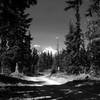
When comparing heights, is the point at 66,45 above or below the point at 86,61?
above

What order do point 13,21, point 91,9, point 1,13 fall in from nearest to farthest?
point 1,13
point 13,21
point 91,9

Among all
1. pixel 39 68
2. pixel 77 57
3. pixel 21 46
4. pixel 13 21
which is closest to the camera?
pixel 13 21

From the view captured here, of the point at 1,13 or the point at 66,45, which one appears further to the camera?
the point at 66,45

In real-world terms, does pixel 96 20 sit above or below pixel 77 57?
above

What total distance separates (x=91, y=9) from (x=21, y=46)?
2520 centimetres

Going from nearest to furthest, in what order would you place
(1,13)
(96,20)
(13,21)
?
(1,13)
(13,21)
(96,20)

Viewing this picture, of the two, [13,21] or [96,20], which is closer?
[13,21]

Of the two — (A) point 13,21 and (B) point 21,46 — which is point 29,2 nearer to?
(A) point 13,21

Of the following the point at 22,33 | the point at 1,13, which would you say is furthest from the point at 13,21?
the point at 22,33

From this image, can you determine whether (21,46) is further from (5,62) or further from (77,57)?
(77,57)

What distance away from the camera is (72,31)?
4147 centimetres

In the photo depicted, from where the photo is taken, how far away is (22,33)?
37656mm

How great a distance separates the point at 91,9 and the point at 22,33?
71.3 feet

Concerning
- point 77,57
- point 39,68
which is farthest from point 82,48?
point 39,68
